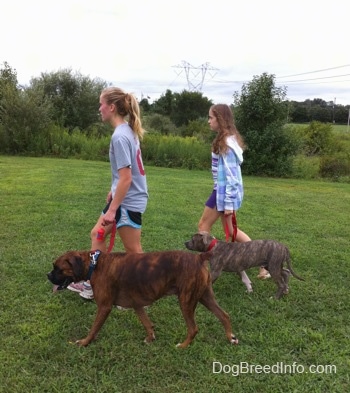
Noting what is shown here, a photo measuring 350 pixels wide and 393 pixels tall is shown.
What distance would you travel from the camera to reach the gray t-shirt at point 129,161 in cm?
349

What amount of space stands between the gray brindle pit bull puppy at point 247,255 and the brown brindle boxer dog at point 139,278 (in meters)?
0.99

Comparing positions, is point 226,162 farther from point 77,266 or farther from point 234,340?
point 77,266

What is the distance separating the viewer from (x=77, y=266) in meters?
3.33

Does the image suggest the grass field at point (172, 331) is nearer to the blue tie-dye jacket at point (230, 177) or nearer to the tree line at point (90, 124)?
the blue tie-dye jacket at point (230, 177)

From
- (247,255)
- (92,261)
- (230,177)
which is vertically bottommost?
(247,255)

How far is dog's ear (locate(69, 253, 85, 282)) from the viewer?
3.33m

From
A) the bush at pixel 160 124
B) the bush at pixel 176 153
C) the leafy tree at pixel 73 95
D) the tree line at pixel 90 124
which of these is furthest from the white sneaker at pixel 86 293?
the bush at pixel 160 124

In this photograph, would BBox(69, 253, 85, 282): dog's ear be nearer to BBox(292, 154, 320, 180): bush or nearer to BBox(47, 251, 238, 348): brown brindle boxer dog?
BBox(47, 251, 238, 348): brown brindle boxer dog

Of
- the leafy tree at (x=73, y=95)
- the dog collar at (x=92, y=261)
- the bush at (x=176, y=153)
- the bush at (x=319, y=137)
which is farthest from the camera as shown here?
the leafy tree at (x=73, y=95)

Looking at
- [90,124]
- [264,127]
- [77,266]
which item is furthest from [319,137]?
[77,266]

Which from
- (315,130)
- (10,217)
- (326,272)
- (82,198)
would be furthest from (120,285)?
Answer: (315,130)

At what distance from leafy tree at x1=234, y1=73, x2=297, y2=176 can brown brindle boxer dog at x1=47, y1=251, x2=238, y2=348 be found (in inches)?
548

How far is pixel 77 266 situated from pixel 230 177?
200cm

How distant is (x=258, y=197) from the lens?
10.7 m
